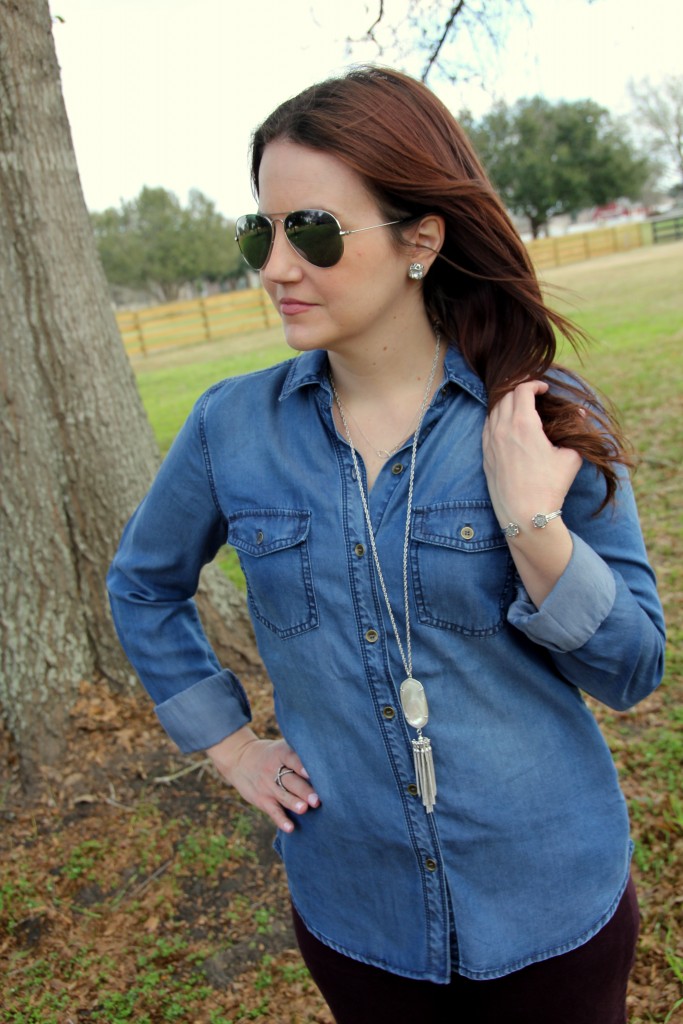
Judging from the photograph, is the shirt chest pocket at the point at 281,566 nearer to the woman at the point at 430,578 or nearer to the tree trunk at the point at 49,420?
the woman at the point at 430,578

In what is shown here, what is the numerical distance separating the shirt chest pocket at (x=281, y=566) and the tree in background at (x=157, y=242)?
49.1 m

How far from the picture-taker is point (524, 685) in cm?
147

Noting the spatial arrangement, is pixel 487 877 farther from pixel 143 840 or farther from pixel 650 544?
pixel 650 544

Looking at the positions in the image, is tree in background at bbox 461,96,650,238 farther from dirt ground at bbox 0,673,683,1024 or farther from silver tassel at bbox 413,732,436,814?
silver tassel at bbox 413,732,436,814

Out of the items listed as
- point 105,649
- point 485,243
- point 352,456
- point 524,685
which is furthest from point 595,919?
point 105,649

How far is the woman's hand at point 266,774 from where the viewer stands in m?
1.61

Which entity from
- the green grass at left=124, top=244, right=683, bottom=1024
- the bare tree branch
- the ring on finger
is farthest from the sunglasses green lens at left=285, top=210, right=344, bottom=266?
the bare tree branch

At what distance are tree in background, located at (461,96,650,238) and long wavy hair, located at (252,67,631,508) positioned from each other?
3932 centimetres

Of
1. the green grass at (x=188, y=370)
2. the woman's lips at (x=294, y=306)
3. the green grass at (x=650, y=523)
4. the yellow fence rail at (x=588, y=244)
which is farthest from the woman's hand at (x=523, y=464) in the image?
the yellow fence rail at (x=588, y=244)

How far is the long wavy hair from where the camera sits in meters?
1.42

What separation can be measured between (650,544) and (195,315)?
2375cm

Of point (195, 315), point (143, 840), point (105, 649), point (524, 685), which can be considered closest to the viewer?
point (524, 685)

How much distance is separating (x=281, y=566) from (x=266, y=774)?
0.44 m

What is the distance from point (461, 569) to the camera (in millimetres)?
1437
